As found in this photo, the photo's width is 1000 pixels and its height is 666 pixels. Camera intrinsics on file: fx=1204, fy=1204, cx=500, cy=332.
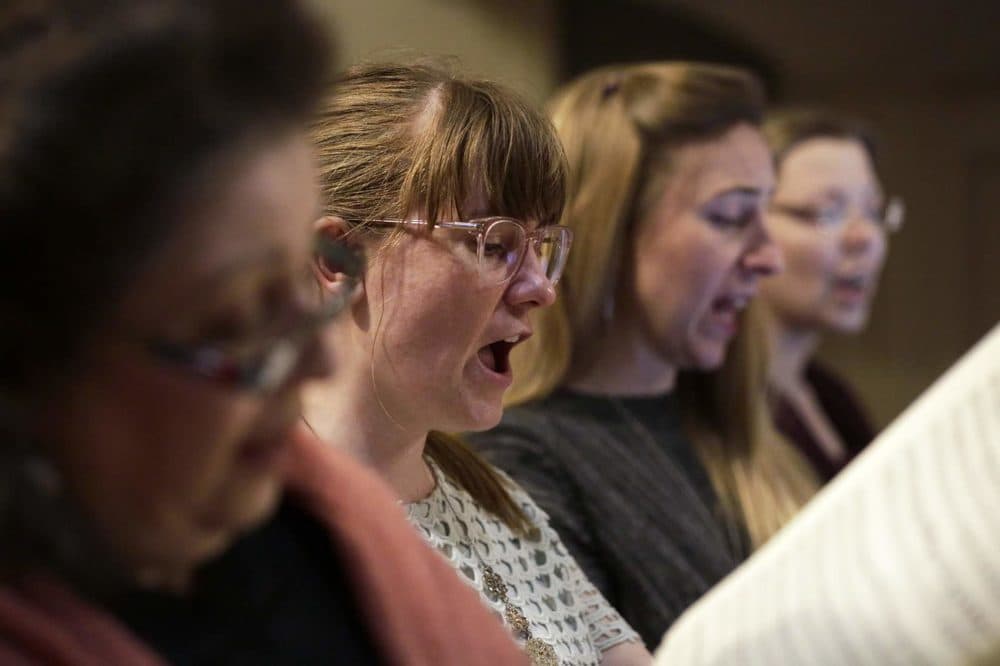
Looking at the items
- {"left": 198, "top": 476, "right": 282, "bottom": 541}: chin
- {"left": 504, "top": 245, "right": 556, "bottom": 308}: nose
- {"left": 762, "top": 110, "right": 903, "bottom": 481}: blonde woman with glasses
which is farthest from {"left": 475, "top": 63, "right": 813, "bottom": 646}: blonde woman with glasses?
{"left": 198, "top": 476, "right": 282, "bottom": 541}: chin

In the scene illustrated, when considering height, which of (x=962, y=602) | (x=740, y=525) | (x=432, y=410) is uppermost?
(x=962, y=602)

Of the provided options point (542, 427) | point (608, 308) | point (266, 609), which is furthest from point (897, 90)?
point (266, 609)

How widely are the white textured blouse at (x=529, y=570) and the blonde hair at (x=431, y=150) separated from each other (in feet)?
0.86

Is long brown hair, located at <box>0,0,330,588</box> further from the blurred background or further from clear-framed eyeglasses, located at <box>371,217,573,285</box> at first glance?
the blurred background

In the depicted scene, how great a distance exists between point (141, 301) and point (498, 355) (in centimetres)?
66

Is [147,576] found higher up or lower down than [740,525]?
higher up

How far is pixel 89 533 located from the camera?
21.2 inches

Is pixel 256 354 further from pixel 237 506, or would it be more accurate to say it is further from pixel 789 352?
pixel 789 352

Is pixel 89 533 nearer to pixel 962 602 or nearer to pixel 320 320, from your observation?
pixel 320 320

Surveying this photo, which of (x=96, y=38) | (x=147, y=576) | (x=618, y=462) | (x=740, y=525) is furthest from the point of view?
(x=740, y=525)

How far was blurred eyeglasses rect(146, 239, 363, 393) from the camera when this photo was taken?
53cm

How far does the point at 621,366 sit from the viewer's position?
A: 1.72 meters

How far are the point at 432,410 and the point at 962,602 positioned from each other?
53 centimetres

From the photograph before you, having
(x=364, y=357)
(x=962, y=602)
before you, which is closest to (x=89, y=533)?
(x=962, y=602)
